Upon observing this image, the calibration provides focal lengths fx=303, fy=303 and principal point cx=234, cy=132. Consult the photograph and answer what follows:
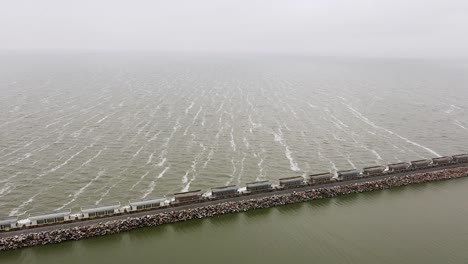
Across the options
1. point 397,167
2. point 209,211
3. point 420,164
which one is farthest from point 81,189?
point 420,164

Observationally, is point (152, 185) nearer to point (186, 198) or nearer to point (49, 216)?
point (186, 198)

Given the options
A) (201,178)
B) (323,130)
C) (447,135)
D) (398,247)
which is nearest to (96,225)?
(201,178)

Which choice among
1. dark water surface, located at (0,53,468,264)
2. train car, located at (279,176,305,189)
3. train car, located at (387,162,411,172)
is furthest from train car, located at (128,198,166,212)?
train car, located at (387,162,411,172)

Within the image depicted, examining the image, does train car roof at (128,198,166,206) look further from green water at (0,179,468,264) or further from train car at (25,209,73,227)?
train car at (25,209,73,227)

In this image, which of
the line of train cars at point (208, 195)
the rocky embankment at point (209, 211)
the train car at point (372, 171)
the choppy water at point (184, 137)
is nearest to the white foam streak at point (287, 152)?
the choppy water at point (184, 137)

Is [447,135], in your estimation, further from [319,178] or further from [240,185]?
[240,185]

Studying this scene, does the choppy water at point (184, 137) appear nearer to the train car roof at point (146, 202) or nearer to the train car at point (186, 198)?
the train car roof at point (146, 202)

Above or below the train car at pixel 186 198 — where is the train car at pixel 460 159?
→ above
